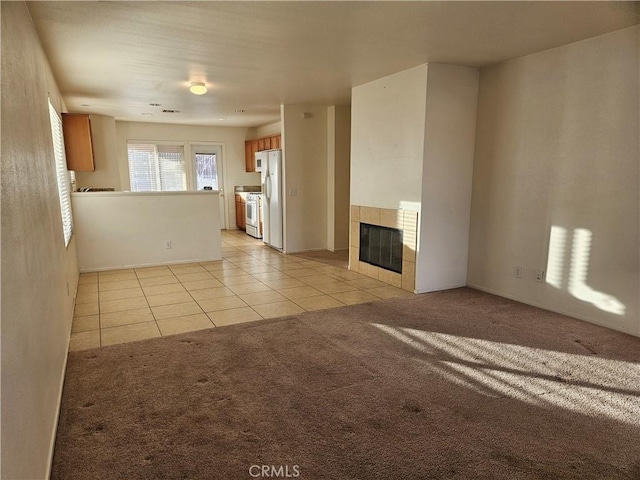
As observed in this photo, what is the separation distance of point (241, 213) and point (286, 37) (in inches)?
251

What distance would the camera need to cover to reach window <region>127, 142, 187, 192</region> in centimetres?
859

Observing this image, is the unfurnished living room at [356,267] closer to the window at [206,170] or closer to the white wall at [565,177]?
the white wall at [565,177]

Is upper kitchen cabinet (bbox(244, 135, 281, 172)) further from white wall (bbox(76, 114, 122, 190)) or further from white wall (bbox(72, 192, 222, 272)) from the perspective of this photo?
white wall (bbox(76, 114, 122, 190))

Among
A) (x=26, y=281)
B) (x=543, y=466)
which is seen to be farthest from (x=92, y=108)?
(x=543, y=466)

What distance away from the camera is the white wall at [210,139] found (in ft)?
27.6

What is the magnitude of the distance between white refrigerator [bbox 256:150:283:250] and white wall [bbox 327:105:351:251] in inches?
33.1

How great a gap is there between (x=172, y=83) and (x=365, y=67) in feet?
7.71

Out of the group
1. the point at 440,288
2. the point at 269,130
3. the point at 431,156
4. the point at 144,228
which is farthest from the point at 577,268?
the point at 269,130

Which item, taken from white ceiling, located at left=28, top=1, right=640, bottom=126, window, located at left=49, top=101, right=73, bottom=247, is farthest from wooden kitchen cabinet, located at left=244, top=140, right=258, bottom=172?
window, located at left=49, top=101, right=73, bottom=247

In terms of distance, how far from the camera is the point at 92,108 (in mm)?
6590

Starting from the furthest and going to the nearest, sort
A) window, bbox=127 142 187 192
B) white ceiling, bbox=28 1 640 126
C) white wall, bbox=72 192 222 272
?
1. window, bbox=127 142 187 192
2. white wall, bbox=72 192 222 272
3. white ceiling, bbox=28 1 640 126

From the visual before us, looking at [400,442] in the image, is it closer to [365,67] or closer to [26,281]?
[26,281]

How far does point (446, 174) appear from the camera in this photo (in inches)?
170

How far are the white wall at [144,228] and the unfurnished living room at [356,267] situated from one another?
30 millimetres
